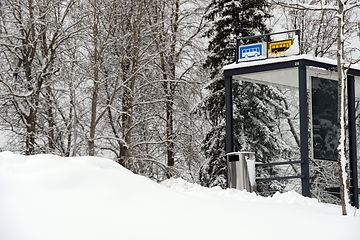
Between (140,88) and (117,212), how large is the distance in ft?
58.1

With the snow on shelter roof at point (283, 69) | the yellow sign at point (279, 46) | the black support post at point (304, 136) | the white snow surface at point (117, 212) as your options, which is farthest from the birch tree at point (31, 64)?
the white snow surface at point (117, 212)

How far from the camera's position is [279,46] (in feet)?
41.8

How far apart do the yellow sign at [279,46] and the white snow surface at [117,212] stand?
5.26 meters

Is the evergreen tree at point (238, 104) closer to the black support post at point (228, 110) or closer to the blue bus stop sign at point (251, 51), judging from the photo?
the black support post at point (228, 110)

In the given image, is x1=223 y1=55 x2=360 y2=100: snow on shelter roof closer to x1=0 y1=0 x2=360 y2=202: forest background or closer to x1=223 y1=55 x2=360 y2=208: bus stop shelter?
x1=223 y1=55 x2=360 y2=208: bus stop shelter

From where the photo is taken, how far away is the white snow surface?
6.14 metres

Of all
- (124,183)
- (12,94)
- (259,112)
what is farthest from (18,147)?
(124,183)

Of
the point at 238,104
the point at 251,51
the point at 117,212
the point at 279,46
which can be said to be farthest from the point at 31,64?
the point at 117,212

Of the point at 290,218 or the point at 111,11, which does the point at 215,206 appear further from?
the point at 111,11

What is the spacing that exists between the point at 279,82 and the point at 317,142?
2.29 meters

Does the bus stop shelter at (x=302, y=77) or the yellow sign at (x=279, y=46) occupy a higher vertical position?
the yellow sign at (x=279, y=46)

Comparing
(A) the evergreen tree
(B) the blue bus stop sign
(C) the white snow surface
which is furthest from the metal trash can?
(A) the evergreen tree

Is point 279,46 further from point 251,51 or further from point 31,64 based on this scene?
point 31,64

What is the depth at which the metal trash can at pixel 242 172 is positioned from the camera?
12.2 metres
